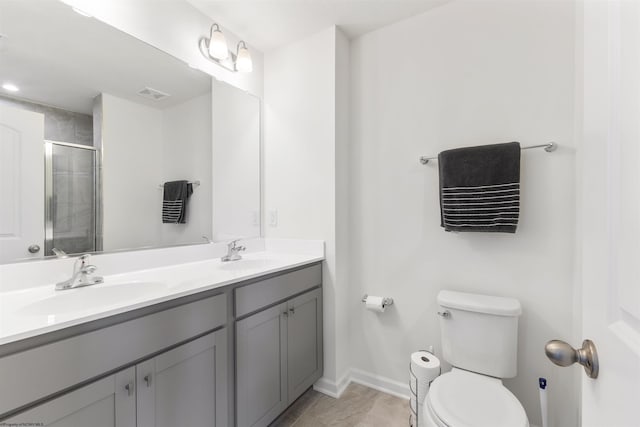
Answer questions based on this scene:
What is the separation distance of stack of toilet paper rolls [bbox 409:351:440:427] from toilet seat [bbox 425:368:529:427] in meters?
0.16

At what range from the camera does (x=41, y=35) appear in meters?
1.18

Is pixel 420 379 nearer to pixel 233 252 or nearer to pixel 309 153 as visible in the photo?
pixel 233 252

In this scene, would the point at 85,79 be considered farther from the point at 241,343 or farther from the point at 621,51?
the point at 621,51

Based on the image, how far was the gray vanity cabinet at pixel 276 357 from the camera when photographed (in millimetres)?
1311

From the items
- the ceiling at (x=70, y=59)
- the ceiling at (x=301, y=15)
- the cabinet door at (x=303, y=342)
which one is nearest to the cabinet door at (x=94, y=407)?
the cabinet door at (x=303, y=342)

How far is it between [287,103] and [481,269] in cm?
169

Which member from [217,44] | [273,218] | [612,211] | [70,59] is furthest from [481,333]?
[70,59]

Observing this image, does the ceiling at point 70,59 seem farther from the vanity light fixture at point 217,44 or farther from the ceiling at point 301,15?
the ceiling at point 301,15

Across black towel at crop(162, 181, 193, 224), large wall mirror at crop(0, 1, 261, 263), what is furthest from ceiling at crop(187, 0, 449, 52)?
black towel at crop(162, 181, 193, 224)

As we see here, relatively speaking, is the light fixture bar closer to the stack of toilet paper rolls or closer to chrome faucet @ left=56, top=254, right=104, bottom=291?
chrome faucet @ left=56, top=254, right=104, bottom=291

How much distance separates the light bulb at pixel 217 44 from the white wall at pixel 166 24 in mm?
64

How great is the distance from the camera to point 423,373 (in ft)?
4.84

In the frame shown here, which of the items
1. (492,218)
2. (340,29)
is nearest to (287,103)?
(340,29)

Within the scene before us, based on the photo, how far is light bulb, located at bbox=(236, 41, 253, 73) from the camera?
1.91 meters
